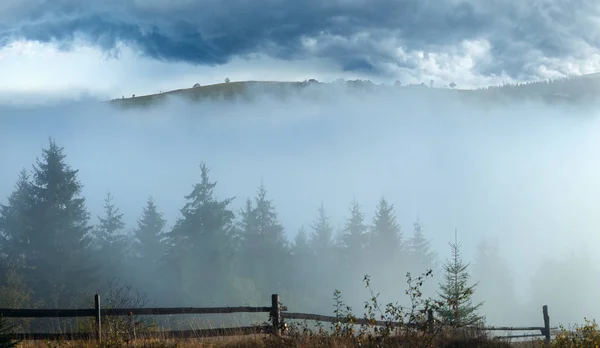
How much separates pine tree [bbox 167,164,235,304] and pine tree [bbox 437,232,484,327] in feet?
133

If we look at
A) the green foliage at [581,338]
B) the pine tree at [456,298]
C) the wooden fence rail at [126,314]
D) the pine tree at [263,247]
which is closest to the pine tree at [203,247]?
the pine tree at [263,247]

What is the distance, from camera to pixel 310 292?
79.9 meters

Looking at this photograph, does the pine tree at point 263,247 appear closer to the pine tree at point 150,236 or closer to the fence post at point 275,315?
the pine tree at point 150,236

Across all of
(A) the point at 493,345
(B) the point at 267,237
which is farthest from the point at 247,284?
(A) the point at 493,345

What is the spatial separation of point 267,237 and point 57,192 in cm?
2779

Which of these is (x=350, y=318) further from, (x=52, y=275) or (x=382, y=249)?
(x=382, y=249)

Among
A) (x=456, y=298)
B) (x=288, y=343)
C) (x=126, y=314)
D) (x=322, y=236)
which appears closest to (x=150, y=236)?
(x=322, y=236)

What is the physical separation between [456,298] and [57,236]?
173 ft

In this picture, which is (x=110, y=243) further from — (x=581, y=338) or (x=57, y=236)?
Result: (x=581, y=338)

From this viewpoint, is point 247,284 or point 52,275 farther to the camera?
point 247,284

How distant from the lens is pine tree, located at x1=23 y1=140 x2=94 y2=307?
2104 inches

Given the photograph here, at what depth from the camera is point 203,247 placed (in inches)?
2660

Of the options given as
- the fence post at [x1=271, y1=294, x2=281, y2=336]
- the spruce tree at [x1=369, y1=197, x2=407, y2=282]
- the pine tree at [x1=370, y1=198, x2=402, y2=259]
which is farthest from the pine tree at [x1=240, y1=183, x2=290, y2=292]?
the fence post at [x1=271, y1=294, x2=281, y2=336]

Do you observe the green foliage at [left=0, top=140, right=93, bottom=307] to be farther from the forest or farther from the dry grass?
the dry grass
